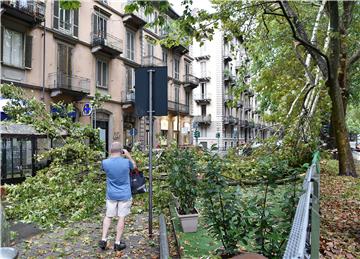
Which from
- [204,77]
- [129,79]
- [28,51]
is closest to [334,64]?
[28,51]

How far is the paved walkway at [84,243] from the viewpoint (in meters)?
5.88

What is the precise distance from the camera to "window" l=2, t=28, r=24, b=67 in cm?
1884

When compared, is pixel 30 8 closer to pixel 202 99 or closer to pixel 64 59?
pixel 64 59

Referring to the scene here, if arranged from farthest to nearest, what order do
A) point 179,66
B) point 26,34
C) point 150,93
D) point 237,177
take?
point 179,66 → point 26,34 → point 237,177 → point 150,93

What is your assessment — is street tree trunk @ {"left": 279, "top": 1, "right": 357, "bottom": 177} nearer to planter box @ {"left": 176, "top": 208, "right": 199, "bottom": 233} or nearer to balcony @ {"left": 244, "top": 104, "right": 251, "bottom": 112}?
planter box @ {"left": 176, "top": 208, "right": 199, "bottom": 233}

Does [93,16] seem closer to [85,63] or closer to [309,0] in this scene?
[85,63]

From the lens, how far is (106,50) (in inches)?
1033

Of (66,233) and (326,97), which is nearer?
(66,233)

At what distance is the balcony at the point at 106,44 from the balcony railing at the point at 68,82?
2.64 meters

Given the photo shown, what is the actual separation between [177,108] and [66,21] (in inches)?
713

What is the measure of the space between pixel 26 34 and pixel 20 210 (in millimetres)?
15127

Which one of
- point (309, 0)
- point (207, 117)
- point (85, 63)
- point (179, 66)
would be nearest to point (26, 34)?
point (85, 63)

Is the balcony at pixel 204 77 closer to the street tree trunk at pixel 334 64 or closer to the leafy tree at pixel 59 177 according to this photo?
the street tree trunk at pixel 334 64

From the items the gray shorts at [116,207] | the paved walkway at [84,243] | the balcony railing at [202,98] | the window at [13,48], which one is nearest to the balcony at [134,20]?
the window at [13,48]
